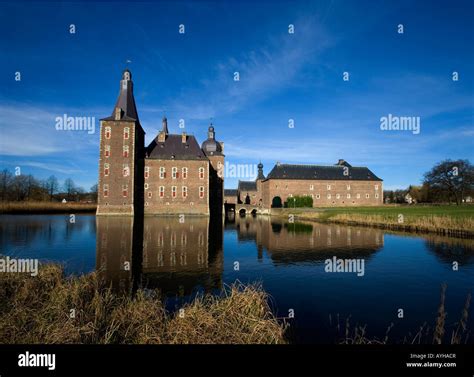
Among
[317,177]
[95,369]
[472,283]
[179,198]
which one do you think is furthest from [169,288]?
[317,177]

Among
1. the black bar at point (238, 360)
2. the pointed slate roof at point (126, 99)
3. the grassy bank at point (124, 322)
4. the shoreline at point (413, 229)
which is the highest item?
the pointed slate roof at point (126, 99)

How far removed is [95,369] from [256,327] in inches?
85.5

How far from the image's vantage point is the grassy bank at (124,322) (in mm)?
4012

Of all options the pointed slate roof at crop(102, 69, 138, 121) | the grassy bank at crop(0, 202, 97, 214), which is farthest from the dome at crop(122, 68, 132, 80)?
the grassy bank at crop(0, 202, 97, 214)

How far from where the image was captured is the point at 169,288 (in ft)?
24.8

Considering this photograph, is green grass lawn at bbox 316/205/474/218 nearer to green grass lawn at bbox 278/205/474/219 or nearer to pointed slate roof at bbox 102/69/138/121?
green grass lawn at bbox 278/205/474/219

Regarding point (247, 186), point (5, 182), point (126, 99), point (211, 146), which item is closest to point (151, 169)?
point (126, 99)

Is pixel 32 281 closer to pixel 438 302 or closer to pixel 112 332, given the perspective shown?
pixel 112 332

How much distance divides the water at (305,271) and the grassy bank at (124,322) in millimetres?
1073

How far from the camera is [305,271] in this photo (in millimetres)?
9633

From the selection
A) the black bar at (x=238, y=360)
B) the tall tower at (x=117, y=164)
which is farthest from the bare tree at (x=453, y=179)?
the black bar at (x=238, y=360)

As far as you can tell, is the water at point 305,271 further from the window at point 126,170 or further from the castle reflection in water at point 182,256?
the window at point 126,170

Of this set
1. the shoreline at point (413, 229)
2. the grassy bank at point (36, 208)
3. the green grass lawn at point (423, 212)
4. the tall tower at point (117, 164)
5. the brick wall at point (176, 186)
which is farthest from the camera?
the brick wall at point (176, 186)

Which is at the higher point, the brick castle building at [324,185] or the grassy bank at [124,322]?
the brick castle building at [324,185]
